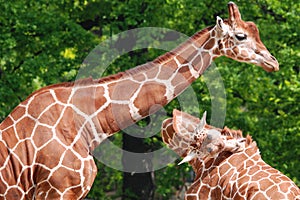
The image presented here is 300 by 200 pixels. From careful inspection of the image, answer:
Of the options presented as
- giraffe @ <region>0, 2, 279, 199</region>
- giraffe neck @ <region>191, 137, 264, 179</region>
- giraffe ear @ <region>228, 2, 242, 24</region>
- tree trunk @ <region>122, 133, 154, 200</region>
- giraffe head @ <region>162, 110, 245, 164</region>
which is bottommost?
tree trunk @ <region>122, 133, 154, 200</region>

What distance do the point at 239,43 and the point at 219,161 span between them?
7.25ft

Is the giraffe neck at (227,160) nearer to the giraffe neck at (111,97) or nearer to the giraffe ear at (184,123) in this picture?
the giraffe ear at (184,123)

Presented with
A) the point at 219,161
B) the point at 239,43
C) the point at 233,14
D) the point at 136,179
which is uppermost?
the point at 233,14

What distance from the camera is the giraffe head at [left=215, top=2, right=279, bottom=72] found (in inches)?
344

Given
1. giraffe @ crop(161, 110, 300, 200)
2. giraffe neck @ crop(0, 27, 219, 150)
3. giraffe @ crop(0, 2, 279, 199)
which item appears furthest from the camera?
giraffe @ crop(161, 110, 300, 200)

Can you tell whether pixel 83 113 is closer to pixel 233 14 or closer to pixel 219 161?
pixel 233 14

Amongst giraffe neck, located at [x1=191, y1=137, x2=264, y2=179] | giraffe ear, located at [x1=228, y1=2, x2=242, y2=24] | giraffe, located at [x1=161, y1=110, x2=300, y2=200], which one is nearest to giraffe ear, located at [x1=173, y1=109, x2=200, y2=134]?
giraffe, located at [x1=161, y1=110, x2=300, y2=200]

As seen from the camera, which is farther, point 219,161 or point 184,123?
point 184,123

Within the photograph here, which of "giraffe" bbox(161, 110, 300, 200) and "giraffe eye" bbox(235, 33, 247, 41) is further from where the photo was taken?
"giraffe" bbox(161, 110, 300, 200)

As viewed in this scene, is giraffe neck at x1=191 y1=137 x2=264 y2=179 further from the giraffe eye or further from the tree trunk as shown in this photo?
the tree trunk

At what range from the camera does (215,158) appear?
10.3m

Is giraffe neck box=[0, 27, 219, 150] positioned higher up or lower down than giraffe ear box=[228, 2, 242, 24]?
lower down

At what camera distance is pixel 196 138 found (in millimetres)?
10141

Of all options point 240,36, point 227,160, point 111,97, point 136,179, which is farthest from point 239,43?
point 136,179
